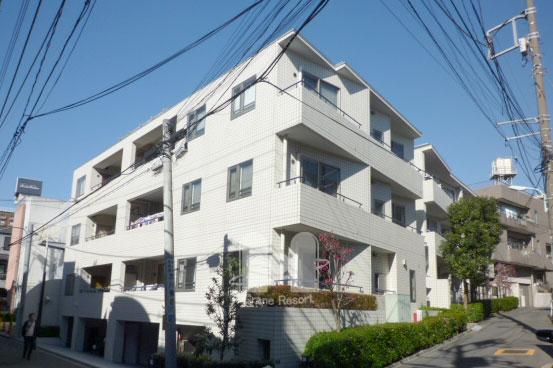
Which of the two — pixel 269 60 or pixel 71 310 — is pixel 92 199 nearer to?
pixel 71 310

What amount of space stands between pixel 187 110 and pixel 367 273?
11.7 m

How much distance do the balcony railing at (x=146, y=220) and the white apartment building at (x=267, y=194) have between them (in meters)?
0.12

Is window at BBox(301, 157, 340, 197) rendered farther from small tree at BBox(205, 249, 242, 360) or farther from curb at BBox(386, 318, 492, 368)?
curb at BBox(386, 318, 492, 368)

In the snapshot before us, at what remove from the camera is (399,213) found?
96.3 ft

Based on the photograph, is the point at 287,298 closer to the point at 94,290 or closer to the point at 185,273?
the point at 185,273

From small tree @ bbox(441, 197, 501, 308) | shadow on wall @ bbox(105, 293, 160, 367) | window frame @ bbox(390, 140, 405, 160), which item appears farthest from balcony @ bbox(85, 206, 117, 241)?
small tree @ bbox(441, 197, 501, 308)

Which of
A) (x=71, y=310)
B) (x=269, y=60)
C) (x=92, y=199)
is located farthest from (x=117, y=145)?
(x=269, y=60)

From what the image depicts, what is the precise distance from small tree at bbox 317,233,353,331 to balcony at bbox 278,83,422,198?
392 centimetres

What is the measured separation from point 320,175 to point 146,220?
34.5 ft

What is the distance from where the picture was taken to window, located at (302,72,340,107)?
21522 mm

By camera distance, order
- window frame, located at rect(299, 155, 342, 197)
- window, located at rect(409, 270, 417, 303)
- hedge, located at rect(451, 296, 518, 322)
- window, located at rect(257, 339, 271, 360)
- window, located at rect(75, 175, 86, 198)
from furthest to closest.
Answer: window, located at rect(75, 175, 86, 198), hedge, located at rect(451, 296, 518, 322), window, located at rect(409, 270, 417, 303), window frame, located at rect(299, 155, 342, 197), window, located at rect(257, 339, 271, 360)

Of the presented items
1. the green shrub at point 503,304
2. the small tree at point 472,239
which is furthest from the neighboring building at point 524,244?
the small tree at point 472,239

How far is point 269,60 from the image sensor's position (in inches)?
816

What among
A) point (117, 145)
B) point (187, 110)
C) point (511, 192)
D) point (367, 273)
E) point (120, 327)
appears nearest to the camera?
point (367, 273)
